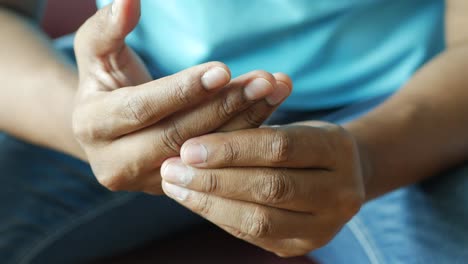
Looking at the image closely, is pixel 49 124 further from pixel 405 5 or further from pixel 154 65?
pixel 405 5

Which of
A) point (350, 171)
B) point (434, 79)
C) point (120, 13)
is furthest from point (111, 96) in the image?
point (434, 79)

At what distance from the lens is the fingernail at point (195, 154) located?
1.20 feet

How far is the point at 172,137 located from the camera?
385 mm

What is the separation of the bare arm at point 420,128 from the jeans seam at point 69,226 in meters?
0.26

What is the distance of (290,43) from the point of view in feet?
1.84

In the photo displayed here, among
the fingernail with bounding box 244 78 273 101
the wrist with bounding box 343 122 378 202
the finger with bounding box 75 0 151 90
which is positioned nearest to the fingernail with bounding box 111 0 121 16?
the finger with bounding box 75 0 151 90

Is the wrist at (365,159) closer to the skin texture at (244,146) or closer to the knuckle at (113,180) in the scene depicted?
the skin texture at (244,146)

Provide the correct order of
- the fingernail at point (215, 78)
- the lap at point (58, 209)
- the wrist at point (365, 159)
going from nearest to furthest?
the fingernail at point (215, 78) < the wrist at point (365, 159) < the lap at point (58, 209)

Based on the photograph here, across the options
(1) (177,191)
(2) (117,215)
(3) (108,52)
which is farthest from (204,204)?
(2) (117,215)

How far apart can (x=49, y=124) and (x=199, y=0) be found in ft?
0.62

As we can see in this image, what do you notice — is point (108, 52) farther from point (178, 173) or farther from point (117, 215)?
point (117, 215)

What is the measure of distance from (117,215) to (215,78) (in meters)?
0.31

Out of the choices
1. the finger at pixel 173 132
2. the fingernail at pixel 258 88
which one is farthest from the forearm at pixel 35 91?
the fingernail at pixel 258 88

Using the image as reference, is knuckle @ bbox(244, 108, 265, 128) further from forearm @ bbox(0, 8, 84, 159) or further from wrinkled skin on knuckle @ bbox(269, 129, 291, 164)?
forearm @ bbox(0, 8, 84, 159)
